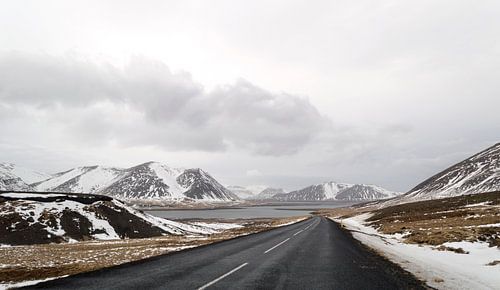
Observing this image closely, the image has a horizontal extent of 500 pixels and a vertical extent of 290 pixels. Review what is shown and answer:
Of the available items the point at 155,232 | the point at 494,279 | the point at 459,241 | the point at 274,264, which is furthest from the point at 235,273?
the point at 155,232

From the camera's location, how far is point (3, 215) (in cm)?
6512

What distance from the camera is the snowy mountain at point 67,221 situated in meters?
61.8

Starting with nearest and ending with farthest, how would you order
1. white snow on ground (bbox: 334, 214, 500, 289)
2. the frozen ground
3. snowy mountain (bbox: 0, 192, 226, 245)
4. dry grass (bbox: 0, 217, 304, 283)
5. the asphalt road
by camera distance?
the asphalt road, white snow on ground (bbox: 334, 214, 500, 289), the frozen ground, dry grass (bbox: 0, 217, 304, 283), snowy mountain (bbox: 0, 192, 226, 245)

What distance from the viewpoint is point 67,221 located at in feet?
228

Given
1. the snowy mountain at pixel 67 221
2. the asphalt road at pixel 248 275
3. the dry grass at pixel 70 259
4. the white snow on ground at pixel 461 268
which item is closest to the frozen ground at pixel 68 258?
the dry grass at pixel 70 259

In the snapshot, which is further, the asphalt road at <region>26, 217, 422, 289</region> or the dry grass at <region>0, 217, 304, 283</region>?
the dry grass at <region>0, 217, 304, 283</region>

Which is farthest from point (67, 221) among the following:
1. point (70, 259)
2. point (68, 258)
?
point (70, 259)

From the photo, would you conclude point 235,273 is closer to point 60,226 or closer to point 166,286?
point 166,286

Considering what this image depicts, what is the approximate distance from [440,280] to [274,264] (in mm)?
6720

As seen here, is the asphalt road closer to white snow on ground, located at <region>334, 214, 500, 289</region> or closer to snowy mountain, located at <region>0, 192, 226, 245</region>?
white snow on ground, located at <region>334, 214, 500, 289</region>

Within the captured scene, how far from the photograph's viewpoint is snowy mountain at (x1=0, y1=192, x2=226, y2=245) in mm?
61750

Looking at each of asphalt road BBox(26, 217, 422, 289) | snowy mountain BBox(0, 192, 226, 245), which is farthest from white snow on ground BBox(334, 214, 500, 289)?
snowy mountain BBox(0, 192, 226, 245)

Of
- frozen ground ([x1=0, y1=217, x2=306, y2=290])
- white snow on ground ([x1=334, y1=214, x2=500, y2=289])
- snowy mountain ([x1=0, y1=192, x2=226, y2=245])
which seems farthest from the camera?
snowy mountain ([x1=0, y1=192, x2=226, y2=245])

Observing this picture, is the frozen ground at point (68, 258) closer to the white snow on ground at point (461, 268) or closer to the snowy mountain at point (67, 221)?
the white snow on ground at point (461, 268)
